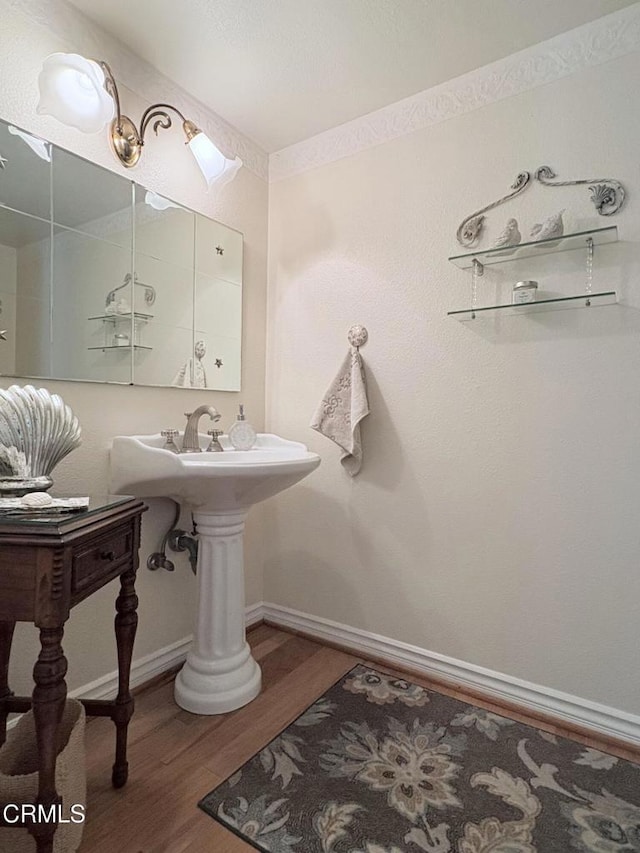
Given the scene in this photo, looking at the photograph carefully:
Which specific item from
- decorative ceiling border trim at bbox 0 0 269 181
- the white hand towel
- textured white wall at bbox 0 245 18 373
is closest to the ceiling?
decorative ceiling border trim at bbox 0 0 269 181

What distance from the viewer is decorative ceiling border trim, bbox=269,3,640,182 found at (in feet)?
4.69

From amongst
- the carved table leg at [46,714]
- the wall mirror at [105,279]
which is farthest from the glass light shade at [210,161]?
the carved table leg at [46,714]

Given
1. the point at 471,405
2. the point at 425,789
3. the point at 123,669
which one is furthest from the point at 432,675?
the point at 123,669

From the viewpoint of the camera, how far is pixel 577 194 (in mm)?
1483

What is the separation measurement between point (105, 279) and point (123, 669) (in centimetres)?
117

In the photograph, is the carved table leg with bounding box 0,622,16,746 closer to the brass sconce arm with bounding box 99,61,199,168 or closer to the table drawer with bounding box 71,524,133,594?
the table drawer with bounding box 71,524,133,594

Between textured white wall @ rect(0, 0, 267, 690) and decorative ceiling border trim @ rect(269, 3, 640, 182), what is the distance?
0.31 meters

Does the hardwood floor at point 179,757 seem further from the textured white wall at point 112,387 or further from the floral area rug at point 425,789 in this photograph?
the textured white wall at point 112,387

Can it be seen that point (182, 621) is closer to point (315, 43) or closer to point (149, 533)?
point (149, 533)

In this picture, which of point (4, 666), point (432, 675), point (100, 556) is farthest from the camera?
point (432, 675)

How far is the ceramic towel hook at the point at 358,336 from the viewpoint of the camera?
1915mm

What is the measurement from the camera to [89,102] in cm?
131

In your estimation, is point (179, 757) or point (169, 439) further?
point (169, 439)

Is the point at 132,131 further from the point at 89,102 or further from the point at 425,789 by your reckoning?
the point at 425,789
